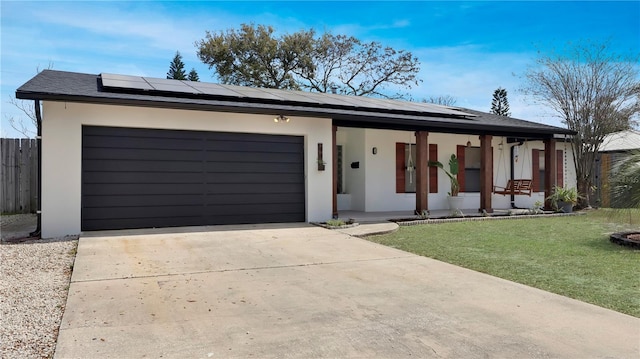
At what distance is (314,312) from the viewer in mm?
3693

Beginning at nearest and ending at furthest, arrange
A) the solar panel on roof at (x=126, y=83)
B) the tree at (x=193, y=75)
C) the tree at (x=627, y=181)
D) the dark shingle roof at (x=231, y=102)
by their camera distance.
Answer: the tree at (x=627, y=181) → the dark shingle roof at (x=231, y=102) → the solar panel on roof at (x=126, y=83) → the tree at (x=193, y=75)

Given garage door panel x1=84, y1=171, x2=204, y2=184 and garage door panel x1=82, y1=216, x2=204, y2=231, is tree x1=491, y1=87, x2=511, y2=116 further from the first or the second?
garage door panel x1=82, y1=216, x2=204, y2=231

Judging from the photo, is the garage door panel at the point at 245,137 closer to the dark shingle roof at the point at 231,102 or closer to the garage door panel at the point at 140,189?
the dark shingle roof at the point at 231,102

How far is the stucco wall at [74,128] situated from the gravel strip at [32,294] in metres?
0.86

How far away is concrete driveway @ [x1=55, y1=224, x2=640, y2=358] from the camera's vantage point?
2.93 m

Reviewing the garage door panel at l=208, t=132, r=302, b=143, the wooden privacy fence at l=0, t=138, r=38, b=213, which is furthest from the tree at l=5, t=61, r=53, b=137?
the garage door panel at l=208, t=132, r=302, b=143

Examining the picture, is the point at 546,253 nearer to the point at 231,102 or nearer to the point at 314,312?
the point at 314,312

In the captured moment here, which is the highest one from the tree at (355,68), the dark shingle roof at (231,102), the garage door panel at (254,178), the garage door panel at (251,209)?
the tree at (355,68)

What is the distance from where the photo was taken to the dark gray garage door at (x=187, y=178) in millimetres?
8250

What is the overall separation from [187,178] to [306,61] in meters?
18.5

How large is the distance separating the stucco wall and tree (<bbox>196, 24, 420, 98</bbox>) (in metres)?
17.2

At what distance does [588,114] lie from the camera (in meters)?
14.9

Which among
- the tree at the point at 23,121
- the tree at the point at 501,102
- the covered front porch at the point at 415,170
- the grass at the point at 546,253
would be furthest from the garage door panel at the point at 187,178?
the tree at the point at 501,102

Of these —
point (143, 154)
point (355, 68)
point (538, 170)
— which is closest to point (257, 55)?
point (355, 68)
